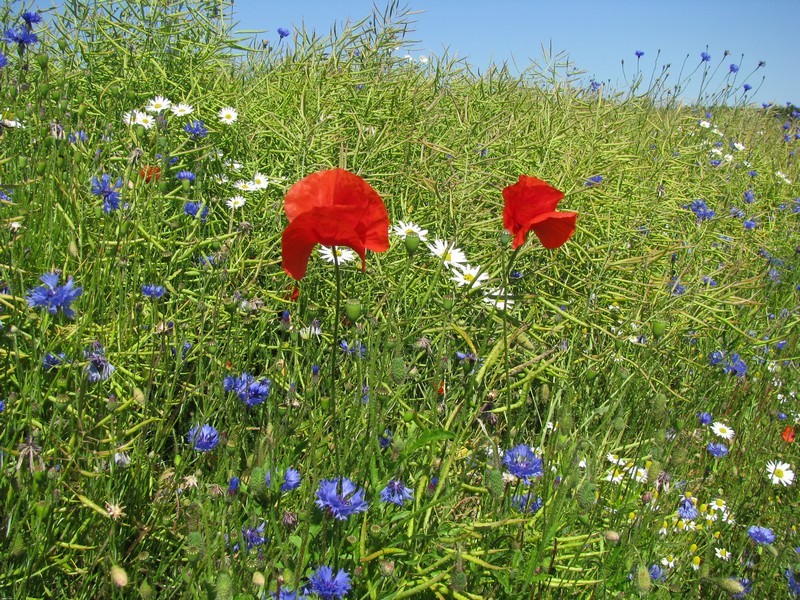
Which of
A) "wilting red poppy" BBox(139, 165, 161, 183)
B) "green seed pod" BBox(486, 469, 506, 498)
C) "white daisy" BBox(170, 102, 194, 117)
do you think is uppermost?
"white daisy" BBox(170, 102, 194, 117)

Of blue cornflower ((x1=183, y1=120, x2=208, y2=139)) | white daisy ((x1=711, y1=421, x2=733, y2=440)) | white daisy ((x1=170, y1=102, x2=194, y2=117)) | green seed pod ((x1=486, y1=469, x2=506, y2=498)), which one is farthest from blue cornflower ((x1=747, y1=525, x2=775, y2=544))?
white daisy ((x1=170, y1=102, x2=194, y2=117))

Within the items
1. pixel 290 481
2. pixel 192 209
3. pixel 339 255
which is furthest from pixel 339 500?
pixel 192 209

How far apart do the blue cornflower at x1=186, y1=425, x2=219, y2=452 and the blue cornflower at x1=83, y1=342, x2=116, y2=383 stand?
0.23 m

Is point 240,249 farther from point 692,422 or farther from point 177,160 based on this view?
point 692,422

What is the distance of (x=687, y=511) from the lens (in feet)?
5.92

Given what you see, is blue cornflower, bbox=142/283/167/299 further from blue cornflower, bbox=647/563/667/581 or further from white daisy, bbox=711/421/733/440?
white daisy, bbox=711/421/733/440

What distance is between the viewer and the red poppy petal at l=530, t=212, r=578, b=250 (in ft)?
4.58

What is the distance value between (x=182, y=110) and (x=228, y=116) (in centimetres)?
19

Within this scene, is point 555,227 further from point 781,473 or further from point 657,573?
point 781,473

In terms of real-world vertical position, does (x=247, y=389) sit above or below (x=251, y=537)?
above

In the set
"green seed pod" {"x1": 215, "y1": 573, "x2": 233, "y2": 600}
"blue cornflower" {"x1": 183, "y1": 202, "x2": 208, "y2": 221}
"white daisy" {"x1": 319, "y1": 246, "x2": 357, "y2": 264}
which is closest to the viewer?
"green seed pod" {"x1": 215, "y1": 573, "x2": 233, "y2": 600}

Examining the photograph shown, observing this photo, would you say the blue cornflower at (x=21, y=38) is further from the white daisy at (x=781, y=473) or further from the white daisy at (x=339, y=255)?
the white daisy at (x=781, y=473)

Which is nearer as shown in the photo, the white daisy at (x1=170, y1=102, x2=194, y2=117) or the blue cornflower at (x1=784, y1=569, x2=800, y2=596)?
the blue cornflower at (x1=784, y1=569, x2=800, y2=596)

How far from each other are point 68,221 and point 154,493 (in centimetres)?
92
